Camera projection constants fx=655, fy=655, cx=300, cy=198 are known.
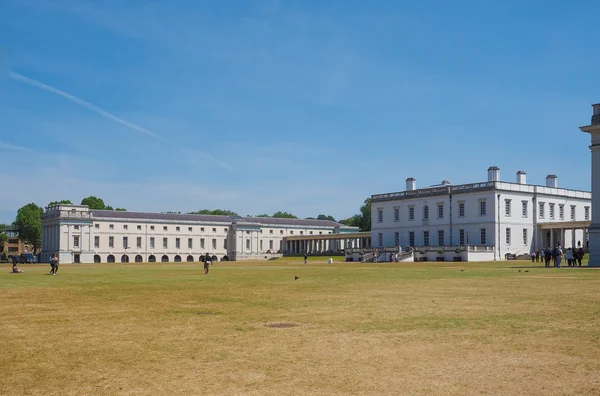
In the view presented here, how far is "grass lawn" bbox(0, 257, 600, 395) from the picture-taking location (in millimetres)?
9109

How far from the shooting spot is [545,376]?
372 inches

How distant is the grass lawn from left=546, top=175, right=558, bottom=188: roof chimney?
281ft

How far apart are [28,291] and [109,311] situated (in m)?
10.6

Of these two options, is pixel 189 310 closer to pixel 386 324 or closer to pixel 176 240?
pixel 386 324

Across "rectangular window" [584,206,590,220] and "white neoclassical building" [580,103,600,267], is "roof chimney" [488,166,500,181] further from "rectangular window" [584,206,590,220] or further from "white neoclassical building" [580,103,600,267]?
"white neoclassical building" [580,103,600,267]

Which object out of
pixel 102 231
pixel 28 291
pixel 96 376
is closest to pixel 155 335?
pixel 96 376

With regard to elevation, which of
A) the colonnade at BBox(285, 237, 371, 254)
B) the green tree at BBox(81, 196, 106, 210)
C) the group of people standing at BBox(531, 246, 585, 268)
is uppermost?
the green tree at BBox(81, 196, 106, 210)

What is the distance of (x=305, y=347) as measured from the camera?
12.0m

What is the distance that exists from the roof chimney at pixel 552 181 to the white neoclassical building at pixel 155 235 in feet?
224

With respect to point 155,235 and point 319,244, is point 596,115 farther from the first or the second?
point 155,235

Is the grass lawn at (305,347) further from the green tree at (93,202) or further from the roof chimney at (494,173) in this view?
the green tree at (93,202)

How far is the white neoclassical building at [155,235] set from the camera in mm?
138500

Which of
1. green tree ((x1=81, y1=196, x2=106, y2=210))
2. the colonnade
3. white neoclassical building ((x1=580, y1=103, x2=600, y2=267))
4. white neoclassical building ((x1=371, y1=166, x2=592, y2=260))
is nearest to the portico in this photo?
the colonnade

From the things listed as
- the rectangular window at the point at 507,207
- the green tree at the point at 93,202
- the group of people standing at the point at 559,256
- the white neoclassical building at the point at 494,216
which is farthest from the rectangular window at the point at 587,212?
the green tree at the point at 93,202
